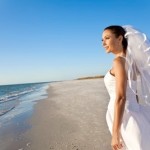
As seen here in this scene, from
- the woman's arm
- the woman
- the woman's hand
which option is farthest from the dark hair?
the woman's hand

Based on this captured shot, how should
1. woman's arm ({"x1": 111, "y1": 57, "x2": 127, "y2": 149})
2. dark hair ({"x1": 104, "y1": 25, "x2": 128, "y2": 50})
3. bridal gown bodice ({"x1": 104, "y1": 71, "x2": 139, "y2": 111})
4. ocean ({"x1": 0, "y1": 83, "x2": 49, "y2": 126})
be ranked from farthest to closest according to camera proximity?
ocean ({"x1": 0, "y1": 83, "x2": 49, "y2": 126}) → dark hair ({"x1": 104, "y1": 25, "x2": 128, "y2": 50}) → bridal gown bodice ({"x1": 104, "y1": 71, "x2": 139, "y2": 111}) → woman's arm ({"x1": 111, "y1": 57, "x2": 127, "y2": 149})

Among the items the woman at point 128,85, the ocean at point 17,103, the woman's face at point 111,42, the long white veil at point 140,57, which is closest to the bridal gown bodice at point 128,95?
the woman at point 128,85

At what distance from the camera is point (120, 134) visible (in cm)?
270

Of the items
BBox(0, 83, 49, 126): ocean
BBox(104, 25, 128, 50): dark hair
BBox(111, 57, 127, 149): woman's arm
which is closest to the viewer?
BBox(111, 57, 127, 149): woman's arm

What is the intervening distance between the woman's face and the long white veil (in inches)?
4.8

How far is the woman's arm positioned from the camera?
2.49 meters

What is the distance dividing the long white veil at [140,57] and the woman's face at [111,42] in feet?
0.40

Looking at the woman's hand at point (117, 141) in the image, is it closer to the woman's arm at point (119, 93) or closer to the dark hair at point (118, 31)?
the woman's arm at point (119, 93)

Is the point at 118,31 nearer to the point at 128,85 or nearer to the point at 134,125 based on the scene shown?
the point at 128,85

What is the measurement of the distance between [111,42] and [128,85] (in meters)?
0.46

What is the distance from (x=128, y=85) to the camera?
2.60 metres

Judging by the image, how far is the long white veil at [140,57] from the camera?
2691 millimetres

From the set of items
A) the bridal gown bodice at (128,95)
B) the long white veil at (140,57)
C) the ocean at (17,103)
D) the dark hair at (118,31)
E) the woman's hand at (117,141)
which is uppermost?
the dark hair at (118,31)

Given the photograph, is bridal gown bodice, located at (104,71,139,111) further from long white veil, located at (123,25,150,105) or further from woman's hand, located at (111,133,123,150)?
woman's hand, located at (111,133,123,150)
